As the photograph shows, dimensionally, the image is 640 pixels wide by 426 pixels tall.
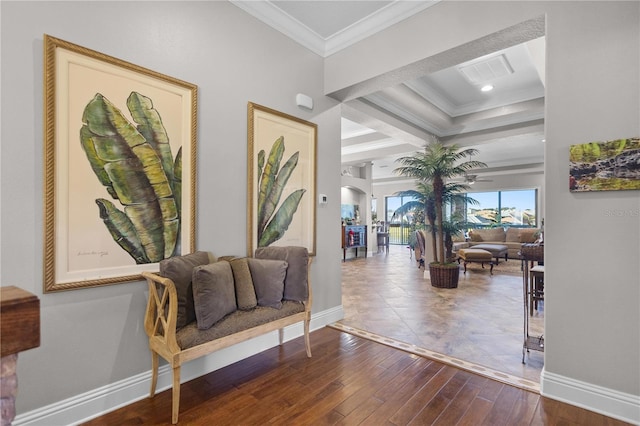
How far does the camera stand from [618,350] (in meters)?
1.92

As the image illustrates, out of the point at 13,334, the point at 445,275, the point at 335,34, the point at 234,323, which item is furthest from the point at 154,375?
the point at 445,275

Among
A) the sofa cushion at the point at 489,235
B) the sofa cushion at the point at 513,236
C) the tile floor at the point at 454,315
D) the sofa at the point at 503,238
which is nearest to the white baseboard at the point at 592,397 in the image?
the tile floor at the point at 454,315

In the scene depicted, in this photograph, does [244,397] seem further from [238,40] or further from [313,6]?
[313,6]

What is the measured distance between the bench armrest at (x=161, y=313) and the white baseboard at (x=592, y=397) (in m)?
2.54

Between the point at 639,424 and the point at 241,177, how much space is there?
324 centimetres

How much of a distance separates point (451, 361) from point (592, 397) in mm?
912

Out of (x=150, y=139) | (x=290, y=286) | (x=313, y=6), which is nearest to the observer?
(x=150, y=139)

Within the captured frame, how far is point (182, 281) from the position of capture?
2.07 meters

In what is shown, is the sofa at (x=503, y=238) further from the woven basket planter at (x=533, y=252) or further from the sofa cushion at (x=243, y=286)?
the sofa cushion at (x=243, y=286)

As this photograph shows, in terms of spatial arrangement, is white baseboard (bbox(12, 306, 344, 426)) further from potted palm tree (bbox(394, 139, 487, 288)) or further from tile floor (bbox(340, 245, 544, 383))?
potted palm tree (bbox(394, 139, 487, 288))

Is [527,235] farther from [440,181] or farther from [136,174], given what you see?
[136,174]

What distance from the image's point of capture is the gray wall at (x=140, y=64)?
5.58ft

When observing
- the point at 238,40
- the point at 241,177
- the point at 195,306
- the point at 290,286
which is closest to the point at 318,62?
the point at 238,40

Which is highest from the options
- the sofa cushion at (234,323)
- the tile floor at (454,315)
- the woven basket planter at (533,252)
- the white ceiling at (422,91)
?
the white ceiling at (422,91)
